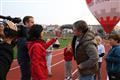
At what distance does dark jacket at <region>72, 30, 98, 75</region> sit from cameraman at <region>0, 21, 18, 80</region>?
189cm

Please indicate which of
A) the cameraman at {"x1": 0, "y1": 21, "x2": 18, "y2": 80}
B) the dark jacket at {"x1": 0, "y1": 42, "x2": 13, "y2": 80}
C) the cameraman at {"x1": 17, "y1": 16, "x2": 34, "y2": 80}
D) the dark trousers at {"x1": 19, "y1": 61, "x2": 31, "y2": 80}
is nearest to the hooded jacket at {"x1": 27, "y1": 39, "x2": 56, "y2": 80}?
the cameraman at {"x1": 17, "y1": 16, "x2": 34, "y2": 80}

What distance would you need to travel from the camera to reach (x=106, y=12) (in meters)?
15.6

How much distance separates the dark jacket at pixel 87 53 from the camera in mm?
6141

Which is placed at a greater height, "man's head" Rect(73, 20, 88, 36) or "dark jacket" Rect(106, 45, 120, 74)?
"man's head" Rect(73, 20, 88, 36)

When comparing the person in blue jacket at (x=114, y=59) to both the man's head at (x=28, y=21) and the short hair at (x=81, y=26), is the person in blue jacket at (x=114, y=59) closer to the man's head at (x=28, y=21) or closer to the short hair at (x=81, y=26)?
the short hair at (x=81, y=26)

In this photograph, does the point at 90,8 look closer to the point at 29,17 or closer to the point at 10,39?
the point at 29,17

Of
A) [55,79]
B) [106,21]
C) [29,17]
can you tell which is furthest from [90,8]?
[29,17]

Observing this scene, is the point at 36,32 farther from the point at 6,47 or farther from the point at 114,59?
the point at 6,47

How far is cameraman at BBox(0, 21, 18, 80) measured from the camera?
4.20 m

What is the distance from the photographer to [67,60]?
12125 millimetres

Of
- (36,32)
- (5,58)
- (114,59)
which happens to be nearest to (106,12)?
(114,59)

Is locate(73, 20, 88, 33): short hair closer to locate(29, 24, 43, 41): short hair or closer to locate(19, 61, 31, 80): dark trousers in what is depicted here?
locate(29, 24, 43, 41): short hair

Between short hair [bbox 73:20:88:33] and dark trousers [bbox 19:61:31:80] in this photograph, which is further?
dark trousers [bbox 19:61:31:80]

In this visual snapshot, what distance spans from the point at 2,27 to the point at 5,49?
1.74ft
